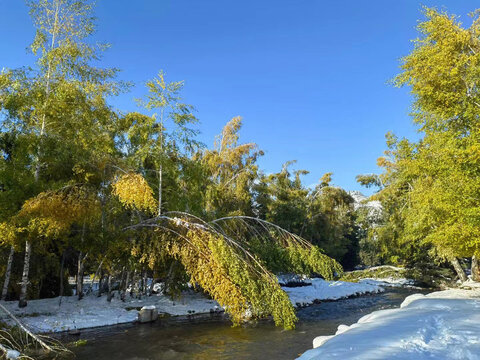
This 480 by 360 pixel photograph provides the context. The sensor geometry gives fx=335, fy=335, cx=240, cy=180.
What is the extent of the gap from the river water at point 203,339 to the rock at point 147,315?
40 cm

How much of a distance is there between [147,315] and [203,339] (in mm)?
3414

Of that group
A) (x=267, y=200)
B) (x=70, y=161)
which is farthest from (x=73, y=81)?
(x=267, y=200)

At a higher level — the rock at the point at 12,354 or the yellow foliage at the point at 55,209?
the yellow foliage at the point at 55,209

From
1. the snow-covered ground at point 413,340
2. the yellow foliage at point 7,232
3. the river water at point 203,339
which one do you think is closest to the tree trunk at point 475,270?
the river water at point 203,339

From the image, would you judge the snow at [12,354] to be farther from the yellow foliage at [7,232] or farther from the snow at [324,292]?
the snow at [324,292]

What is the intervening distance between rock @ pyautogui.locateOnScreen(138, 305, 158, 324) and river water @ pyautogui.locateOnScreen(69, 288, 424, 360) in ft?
1.31

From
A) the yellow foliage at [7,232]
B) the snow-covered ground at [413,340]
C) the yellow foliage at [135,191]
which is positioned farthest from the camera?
the yellow foliage at [135,191]

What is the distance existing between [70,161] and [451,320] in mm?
→ 11936

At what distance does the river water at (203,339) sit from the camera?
27.0 feet

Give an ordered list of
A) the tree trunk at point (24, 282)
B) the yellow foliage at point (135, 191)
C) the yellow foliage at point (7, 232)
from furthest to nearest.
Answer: the tree trunk at point (24, 282) → the yellow foliage at point (135, 191) → the yellow foliage at point (7, 232)

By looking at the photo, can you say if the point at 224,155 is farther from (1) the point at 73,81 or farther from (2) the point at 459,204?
(2) the point at 459,204

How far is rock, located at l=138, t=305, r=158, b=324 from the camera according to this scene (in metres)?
12.1

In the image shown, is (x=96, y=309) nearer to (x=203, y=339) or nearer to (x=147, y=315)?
(x=147, y=315)

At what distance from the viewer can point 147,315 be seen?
1228 centimetres
